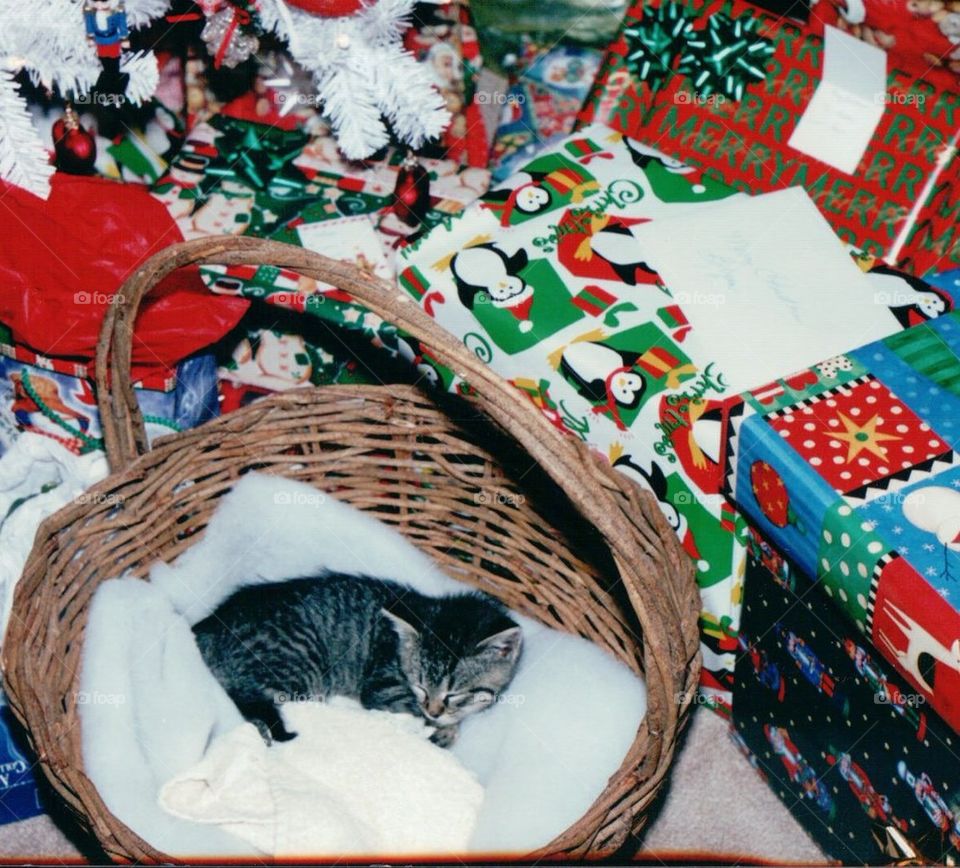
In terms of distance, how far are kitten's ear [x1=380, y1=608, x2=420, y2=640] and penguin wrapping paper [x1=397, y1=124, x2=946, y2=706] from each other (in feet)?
0.94

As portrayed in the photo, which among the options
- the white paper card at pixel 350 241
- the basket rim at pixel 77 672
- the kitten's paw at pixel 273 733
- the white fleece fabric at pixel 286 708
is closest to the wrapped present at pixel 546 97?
the white paper card at pixel 350 241

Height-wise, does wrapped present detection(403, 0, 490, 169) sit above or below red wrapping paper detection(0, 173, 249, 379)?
above

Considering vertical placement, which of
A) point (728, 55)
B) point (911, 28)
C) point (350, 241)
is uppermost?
point (911, 28)

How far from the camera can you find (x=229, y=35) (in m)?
1.26

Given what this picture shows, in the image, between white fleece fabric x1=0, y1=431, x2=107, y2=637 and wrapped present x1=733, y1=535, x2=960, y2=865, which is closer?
wrapped present x1=733, y1=535, x2=960, y2=865

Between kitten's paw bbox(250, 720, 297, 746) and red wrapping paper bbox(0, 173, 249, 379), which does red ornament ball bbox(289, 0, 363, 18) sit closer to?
red wrapping paper bbox(0, 173, 249, 379)

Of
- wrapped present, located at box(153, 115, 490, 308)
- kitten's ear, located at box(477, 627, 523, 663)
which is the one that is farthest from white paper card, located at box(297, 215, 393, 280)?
kitten's ear, located at box(477, 627, 523, 663)

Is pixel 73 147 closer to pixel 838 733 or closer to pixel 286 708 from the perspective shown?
pixel 286 708

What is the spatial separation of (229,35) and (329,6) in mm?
130

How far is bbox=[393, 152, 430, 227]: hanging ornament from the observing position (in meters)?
1.48

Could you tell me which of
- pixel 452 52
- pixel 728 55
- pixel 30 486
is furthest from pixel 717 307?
pixel 30 486

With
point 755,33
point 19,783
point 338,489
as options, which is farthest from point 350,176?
point 19,783

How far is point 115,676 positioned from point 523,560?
490mm

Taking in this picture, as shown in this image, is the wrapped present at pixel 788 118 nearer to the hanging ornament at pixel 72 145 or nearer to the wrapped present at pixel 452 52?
the wrapped present at pixel 452 52
